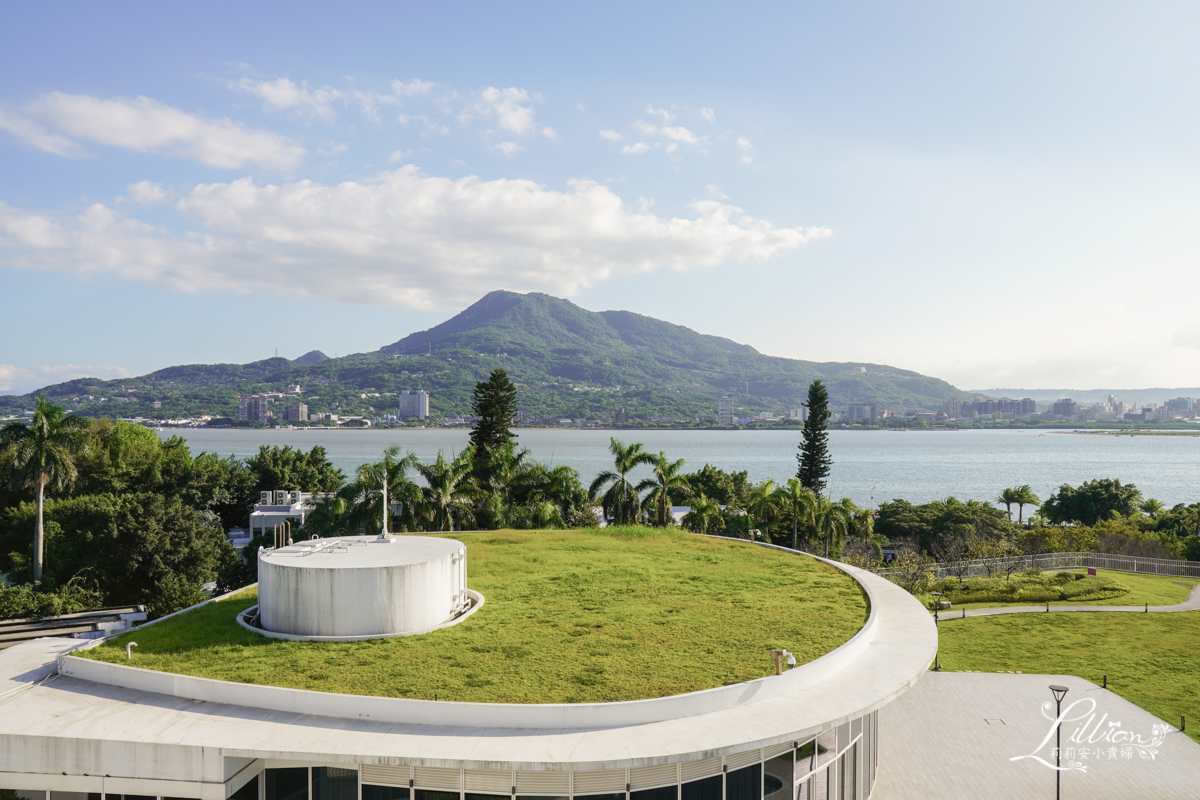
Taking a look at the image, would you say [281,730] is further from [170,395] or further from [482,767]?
[170,395]

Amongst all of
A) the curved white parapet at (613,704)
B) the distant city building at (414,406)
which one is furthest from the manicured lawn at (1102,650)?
the distant city building at (414,406)

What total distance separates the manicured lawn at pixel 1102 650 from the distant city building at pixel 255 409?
17943 cm

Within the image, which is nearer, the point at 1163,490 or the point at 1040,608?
the point at 1040,608

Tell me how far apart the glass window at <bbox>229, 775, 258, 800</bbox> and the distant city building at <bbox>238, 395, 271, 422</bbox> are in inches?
7216

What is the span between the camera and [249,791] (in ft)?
31.2

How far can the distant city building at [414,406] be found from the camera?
179 metres

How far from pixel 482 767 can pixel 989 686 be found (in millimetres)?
16348

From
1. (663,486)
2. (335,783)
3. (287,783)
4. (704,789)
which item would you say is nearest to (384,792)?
(335,783)

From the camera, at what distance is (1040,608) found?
2841 centimetres

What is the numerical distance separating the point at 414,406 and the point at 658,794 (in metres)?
180

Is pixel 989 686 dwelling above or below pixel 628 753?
below

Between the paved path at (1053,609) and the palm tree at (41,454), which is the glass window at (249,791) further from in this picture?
the palm tree at (41,454)

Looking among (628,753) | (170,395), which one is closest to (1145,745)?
(628,753)

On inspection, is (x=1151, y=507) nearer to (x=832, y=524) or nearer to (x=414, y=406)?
(x=832, y=524)
